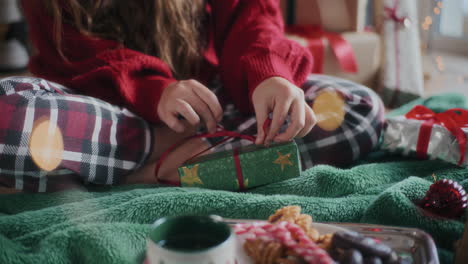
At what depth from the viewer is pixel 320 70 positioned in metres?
1.41

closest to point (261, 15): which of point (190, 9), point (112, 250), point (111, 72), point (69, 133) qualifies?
point (190, 9)

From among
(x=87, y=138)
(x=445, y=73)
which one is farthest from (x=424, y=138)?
(x=445, y=73)

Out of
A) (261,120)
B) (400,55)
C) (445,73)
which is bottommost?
(445,73)

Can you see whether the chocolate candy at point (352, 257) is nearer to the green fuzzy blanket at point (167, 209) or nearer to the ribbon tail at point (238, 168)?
the green fuzzy blanket at point (167, 209)

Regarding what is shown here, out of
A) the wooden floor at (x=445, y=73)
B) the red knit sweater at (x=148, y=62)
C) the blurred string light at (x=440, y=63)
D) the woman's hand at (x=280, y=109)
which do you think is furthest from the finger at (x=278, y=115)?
the blurred string light at (x=440, y=63)

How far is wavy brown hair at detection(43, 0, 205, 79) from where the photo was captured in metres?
0.90

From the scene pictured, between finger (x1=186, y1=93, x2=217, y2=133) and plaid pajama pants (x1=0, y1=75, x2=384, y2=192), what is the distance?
0.08 metres

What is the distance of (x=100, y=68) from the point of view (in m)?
0.83

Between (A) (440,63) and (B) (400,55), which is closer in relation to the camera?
(B) (400,55)

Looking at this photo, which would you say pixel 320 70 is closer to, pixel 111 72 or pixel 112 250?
pixel 111 72

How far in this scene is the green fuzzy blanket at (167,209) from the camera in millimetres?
543

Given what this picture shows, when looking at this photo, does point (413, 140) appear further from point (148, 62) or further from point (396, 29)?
point (396, 29)

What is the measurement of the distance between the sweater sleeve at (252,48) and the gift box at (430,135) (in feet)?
0.64

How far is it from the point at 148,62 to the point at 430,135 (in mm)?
Answer: 510
